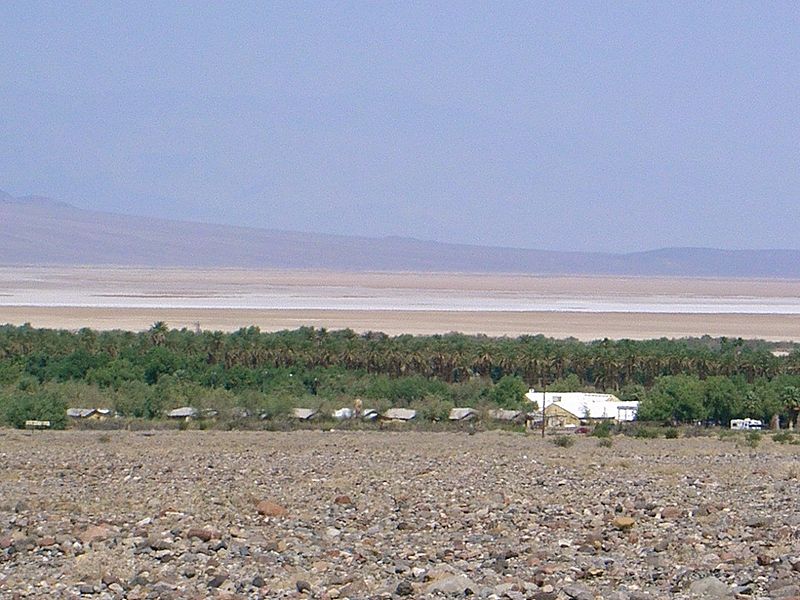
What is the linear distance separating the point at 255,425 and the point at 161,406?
4.73 m

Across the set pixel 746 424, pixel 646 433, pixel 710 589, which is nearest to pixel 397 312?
pixel 746 424

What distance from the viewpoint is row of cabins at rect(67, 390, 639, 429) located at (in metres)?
35.8

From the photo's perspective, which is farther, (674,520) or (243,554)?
(674,520)

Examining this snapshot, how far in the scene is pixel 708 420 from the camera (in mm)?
36875

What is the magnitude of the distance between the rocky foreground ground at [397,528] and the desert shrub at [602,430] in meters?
9.50

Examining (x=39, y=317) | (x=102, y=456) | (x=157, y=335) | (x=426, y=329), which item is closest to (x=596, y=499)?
(x=102, y=456)

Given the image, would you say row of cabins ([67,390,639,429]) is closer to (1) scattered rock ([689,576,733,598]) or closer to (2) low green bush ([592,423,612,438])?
(2) low green bush ([592,423,612,438])

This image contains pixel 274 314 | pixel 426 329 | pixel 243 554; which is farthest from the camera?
pixel 274 314

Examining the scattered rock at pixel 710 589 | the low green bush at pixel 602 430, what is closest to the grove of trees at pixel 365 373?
the low green bush at pixel 602 430

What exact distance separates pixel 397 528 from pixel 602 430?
742 inches

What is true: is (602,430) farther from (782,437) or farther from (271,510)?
(271,510)

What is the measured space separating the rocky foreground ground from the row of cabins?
1536 cm

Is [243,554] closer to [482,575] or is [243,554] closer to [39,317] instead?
[482,575]

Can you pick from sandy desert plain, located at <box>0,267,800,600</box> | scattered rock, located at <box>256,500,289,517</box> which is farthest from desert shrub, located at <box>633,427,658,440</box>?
scattered rock, located at <box>256,500,289,517</box>
